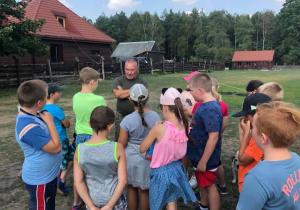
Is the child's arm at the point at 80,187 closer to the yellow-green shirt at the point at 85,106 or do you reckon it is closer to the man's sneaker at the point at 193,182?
the yellow-green shirt at the point at 85,106

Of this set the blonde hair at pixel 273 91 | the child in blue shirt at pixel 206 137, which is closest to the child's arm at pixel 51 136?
the child in blue shirt at pixel 206 137

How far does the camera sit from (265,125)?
149 centimetres

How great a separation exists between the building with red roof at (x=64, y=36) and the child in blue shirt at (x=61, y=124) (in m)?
17.8

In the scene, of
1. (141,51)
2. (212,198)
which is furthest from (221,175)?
(141,51)

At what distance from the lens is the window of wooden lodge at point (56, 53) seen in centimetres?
2156

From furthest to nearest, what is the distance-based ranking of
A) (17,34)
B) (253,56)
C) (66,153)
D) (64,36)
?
(253,56), (64,36), (17,34), (66,153)

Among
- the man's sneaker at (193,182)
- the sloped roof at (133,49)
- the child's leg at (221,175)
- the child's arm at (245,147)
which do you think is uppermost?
the sloped roof at (133,49)

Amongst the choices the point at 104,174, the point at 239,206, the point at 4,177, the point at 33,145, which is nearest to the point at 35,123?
the point at 33,145

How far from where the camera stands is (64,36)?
68.3 feet

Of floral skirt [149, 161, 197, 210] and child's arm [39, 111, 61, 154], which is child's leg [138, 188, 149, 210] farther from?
child's arm [39, 111, 61, 154]

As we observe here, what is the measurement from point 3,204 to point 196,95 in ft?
9.67

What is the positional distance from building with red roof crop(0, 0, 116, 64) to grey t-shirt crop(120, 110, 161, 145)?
61.8 ft

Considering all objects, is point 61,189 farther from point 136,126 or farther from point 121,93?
point 136,126

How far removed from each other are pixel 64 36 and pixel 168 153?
2093 cm
